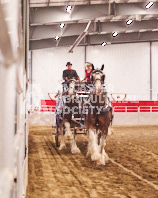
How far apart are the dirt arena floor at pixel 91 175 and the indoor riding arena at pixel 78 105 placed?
0.04 feet

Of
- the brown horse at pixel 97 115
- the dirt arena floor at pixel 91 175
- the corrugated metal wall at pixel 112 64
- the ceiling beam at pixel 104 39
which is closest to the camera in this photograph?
the dirt arena floor at pixel 91 175

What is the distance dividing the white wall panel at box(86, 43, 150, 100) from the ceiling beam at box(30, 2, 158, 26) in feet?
28.7

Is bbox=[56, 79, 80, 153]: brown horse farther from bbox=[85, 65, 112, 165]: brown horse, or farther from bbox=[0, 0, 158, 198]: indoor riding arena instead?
bbox=[85, 65, 112, 165]: brown horse

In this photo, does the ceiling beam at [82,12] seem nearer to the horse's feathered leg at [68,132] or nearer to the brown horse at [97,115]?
the horse's feathered leg at [68,132]

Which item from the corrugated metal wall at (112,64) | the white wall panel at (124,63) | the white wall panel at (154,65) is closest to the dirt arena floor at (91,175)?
the corrugated metal wall at (112,64)

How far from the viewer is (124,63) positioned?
2323 centimetres

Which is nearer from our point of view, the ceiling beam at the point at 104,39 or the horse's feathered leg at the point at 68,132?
the horse's feathered leg at the point at 68,132

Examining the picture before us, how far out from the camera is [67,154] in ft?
21.8

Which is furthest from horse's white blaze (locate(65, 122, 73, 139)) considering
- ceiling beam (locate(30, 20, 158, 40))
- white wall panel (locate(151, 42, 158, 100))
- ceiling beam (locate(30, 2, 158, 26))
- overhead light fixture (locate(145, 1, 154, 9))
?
white wall panel (locate(151, 42, 158, 100))

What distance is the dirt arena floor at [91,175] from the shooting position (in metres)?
3.82

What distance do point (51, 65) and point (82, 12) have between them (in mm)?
9081

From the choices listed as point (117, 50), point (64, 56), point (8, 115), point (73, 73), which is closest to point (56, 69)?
point (64, 56)

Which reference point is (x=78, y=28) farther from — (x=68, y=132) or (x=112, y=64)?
(x=68, y=132)

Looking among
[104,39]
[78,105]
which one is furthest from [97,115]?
[104,39]
